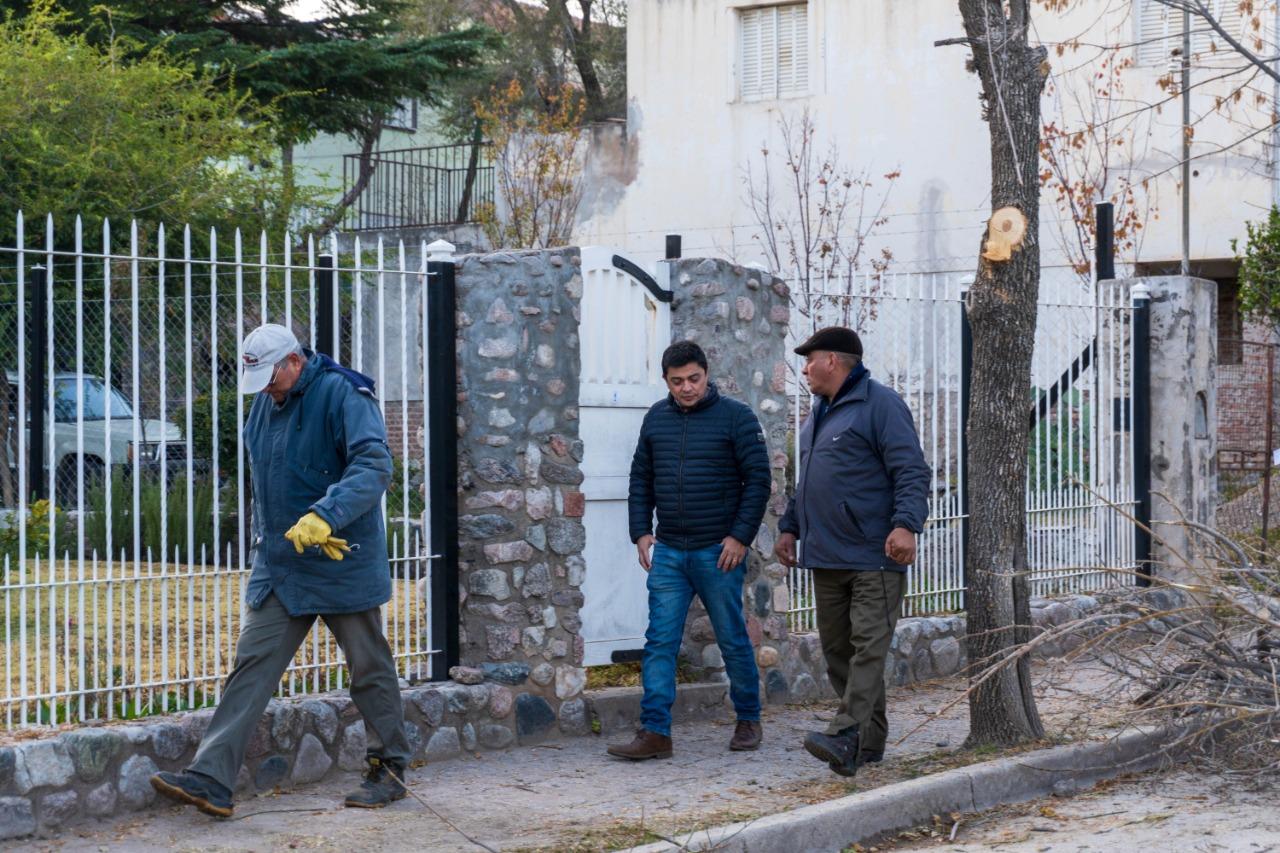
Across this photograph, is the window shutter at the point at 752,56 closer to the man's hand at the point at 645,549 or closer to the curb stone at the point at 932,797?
the man's hand at the point at 645,549

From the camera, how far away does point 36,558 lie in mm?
6332

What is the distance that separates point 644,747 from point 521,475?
1.40 meters

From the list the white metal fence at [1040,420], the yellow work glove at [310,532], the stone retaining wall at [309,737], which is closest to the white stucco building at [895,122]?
the white metal fence at [1040,420]

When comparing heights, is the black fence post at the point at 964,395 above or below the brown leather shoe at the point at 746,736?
above

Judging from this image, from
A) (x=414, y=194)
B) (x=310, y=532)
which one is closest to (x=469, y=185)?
(x=414, y=194)

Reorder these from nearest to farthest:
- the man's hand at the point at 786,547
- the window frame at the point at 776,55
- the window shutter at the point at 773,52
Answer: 1. the man's hand at the point at 786,547
2. the window frame at the point at 776,55
3. the window shutter at the point at 773,52

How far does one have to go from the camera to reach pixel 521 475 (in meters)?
7.79

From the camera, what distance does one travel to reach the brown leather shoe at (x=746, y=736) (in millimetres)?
7734

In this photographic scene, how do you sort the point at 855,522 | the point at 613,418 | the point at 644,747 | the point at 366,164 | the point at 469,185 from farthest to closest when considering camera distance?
the point at 366,164 < the point at 469,185 < the point at 613,418 < the point at 644,747 < the point at 855,522

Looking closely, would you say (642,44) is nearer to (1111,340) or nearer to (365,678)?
(1111,340)

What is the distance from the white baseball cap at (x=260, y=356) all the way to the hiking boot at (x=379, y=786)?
157cm

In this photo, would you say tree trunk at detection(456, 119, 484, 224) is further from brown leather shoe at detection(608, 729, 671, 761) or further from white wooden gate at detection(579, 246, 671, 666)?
brown leather shoe at detection(608, 729, 671, 761)

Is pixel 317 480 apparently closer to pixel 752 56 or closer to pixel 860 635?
pixel 860 635

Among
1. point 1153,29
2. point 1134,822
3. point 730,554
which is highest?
point 1153,29
